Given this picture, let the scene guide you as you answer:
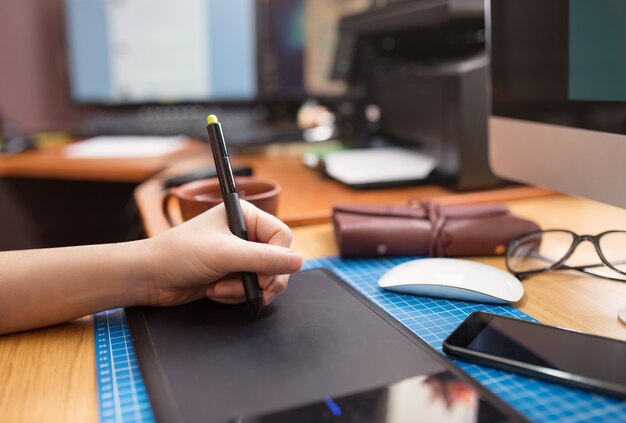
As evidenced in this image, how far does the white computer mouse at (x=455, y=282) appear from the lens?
57cm

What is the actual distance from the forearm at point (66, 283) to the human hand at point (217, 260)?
19mm

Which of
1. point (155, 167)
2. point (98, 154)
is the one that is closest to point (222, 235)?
point (155, 167)

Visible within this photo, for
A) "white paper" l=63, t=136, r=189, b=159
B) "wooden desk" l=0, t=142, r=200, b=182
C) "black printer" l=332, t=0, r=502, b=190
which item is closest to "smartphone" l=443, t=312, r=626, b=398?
"black printer" l=332, t=0, r=502, b=190

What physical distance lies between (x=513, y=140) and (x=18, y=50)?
1798 mm

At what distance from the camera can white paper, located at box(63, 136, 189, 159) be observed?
1456 mm

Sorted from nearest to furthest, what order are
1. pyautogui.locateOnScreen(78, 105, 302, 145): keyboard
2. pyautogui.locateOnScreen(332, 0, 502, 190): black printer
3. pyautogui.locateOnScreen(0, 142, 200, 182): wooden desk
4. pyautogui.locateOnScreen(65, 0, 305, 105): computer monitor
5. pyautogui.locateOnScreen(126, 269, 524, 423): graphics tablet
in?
pyautogui.locateOnScreen(126, 269, 524, 423): graphics tablet
pyautogui.locateOnScreen(332, 0, 502, 190): black printer
pyautogui.locateOnScreen(0, 142, 200, 182): wooden desk
pyautogui.locateOnScreen(78, 105, 302, 145): keyboard
pyautogui.locateOnScreen(65, 0, 305, 105): computer monitor

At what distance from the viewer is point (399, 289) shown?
601mm

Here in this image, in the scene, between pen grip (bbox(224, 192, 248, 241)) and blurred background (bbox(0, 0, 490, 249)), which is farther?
blurred background (bbox(0, 0, 490, 249))

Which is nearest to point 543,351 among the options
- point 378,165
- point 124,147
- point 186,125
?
point 378,165

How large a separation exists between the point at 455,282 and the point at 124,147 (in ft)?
3.86

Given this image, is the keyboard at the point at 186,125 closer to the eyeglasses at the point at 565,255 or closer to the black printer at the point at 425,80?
the black printer at the point at 425,80

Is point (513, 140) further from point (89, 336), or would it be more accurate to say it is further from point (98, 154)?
point (98, 154)

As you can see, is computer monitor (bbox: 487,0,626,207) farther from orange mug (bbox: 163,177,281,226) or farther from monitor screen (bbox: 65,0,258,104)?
monitor screen (bbox: 65,0,258,104)

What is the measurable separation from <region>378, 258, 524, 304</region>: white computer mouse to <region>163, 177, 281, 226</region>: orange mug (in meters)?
0.20
